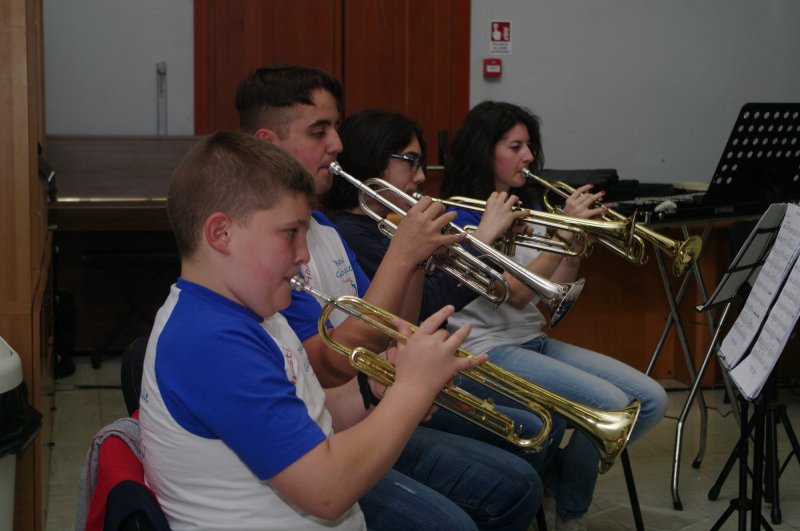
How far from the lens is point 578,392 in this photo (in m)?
2.61

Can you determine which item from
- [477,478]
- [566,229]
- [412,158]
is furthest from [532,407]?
[412,158]

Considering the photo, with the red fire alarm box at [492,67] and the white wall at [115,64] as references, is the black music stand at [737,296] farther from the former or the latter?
the white wall at [115,64]

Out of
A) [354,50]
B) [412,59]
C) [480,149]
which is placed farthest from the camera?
[412,59]

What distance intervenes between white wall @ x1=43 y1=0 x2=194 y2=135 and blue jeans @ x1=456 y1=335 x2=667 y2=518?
3.49 meters

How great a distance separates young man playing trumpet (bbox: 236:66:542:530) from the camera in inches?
74.4

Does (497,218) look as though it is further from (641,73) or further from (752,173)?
(641,73)

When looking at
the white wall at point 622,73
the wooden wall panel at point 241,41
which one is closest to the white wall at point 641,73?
the white wall at point 622,73

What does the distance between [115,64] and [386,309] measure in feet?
13.5

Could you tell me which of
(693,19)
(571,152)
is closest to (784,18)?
(693,19)

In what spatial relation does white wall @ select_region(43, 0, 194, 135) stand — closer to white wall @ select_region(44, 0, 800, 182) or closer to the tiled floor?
white wall @ select_region(44, 0, 800, 182)

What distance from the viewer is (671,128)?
6496 mm

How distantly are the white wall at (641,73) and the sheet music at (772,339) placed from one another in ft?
13.4

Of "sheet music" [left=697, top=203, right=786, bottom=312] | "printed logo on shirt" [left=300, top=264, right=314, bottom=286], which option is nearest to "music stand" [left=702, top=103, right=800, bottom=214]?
"sheet music" [left=697, top=203, right=786, bottom=312]

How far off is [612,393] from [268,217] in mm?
1437
